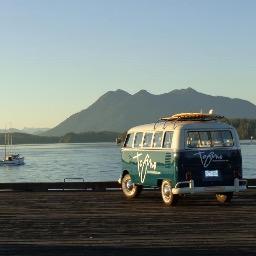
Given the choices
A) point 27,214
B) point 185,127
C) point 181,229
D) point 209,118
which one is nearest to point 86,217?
point 27,214

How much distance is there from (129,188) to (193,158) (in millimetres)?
3359

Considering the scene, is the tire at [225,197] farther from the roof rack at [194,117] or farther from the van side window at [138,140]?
the van side window at [138,140]

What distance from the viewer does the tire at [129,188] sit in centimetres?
1895

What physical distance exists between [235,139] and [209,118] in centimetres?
128

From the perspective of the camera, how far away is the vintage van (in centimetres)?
1644

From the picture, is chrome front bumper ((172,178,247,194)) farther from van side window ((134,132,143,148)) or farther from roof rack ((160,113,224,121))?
van side window ((134,132,143,148))

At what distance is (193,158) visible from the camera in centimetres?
1650

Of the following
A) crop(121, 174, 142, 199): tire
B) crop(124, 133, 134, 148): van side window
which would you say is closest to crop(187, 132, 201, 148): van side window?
crop(121, 174, 142, 199): tire

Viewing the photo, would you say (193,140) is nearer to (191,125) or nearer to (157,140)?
(191,125)

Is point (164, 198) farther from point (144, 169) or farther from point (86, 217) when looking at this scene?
point (86, 217)

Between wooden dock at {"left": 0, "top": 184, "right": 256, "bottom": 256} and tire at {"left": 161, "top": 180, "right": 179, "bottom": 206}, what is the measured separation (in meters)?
0.20

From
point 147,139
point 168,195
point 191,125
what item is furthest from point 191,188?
point 147,139

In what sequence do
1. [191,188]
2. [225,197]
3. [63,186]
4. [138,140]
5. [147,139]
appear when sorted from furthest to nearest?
[63,186], [138,140], [147,139], [225,197], [191,188]

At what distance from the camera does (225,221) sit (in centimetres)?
1291
